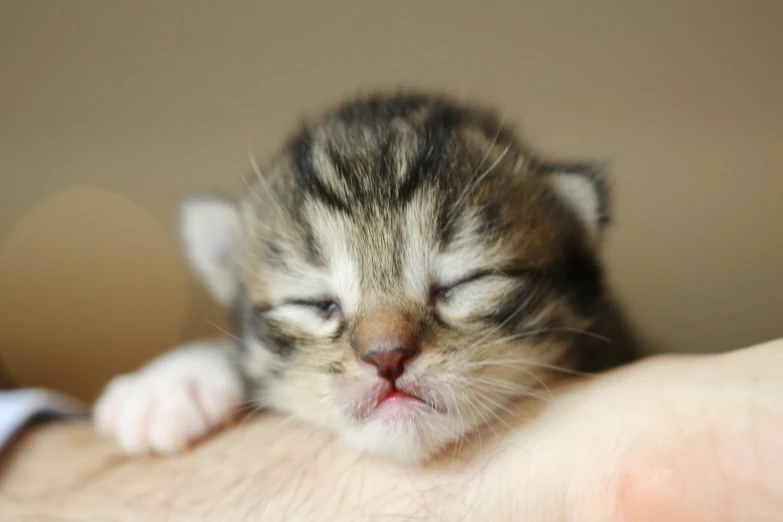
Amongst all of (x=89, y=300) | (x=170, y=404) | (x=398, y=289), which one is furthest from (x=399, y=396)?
(x=89, y=300)

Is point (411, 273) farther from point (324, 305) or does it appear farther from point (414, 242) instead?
point (324, 305)

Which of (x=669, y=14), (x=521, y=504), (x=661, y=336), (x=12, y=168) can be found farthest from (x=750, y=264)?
(x=12, y=168)

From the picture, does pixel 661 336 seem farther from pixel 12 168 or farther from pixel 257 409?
pixel 12 168

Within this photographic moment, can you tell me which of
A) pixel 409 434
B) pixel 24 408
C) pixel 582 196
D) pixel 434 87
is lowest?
pixel 24 408

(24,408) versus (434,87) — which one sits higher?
(434,87)

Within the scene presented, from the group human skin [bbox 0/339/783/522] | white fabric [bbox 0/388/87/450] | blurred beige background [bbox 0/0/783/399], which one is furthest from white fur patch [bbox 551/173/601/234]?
white fabric [bbox 0/388/87/450]

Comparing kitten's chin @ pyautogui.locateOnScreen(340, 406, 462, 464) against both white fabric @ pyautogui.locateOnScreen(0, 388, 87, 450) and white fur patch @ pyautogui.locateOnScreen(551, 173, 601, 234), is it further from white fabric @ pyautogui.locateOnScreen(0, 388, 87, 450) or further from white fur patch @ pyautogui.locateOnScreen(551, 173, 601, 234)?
white fabric @ pyautogui.locateOnScreen(0, 388, 87, 450)

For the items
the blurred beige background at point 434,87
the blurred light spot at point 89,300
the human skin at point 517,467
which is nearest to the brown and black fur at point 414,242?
the human skin at point 517,467
